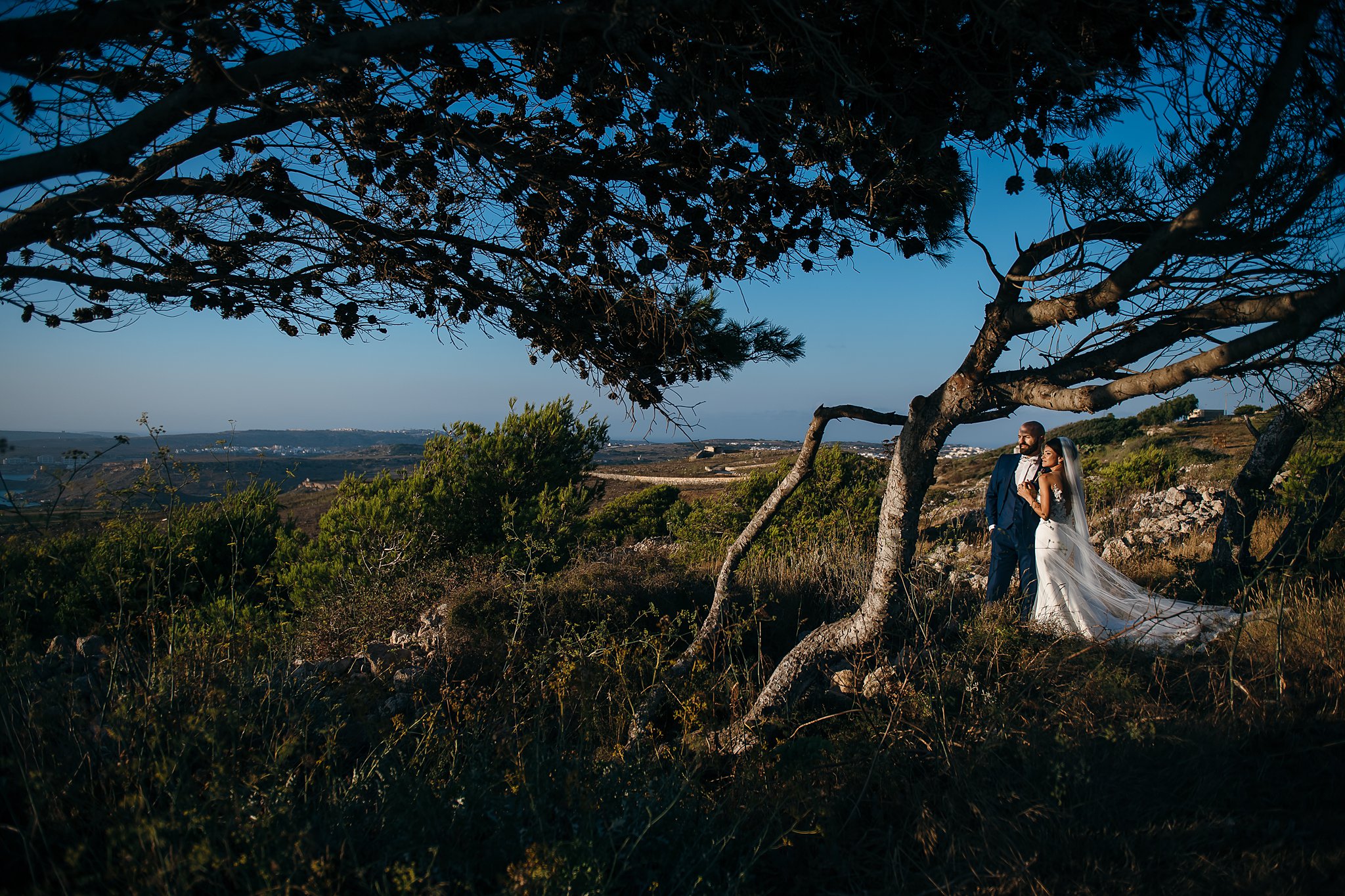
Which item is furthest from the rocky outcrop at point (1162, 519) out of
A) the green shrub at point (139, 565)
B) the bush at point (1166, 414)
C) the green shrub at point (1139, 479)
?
the bush at point (1166, 414)

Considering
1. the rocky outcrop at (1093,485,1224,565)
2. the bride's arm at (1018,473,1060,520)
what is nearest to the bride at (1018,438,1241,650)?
the bride's arm at (1018,473,1060,520)

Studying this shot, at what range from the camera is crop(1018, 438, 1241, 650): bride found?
→ 5047mm

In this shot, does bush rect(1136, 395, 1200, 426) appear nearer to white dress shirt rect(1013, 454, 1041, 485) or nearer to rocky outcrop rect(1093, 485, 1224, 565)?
rocky outcrop rect(1093, 485, 1224, 565)

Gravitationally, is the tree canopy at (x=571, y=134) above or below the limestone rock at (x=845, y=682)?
above

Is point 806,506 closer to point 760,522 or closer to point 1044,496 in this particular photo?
point 1044,496

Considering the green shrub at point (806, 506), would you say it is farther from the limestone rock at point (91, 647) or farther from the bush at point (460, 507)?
the limestone rock at point (91, 647)

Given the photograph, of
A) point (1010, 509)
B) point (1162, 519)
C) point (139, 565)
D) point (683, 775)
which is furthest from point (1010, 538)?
point (139, 565)

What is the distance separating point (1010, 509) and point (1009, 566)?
531 mm

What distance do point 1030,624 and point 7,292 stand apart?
6.35 metres

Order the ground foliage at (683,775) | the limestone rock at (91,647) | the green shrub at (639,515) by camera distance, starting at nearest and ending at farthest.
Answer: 1. the ground foliage at (683,775)
2. the limestone rock at (91,647)
3. the green shrub at (639,515)

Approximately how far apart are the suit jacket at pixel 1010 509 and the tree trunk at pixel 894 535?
258 cm

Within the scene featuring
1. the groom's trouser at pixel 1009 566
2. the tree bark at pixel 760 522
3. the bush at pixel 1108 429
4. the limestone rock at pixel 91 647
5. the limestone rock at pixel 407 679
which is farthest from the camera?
the bush at pixel 1108 429

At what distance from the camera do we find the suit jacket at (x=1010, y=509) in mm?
5719

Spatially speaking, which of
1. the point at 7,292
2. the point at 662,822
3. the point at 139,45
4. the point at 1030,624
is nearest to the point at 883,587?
the point at 1030,624
